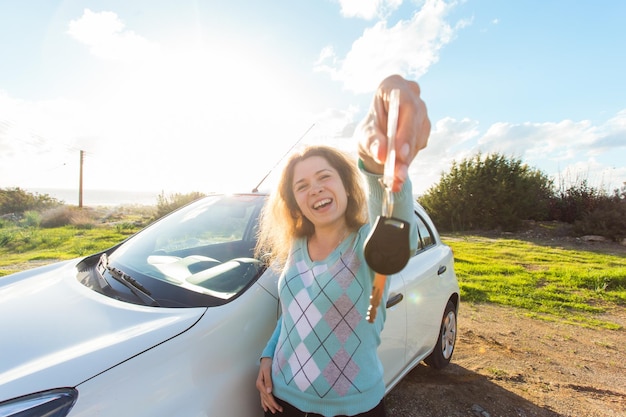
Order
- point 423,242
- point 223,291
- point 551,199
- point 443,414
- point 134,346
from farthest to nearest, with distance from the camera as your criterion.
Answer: point 551,199, point 423,242, point 443,414, point 223,291, point 134,346

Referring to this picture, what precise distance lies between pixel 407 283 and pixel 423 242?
736mm

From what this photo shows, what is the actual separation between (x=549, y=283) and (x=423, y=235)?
5.15 meters

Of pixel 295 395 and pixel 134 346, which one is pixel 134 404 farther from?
pixel 295 395

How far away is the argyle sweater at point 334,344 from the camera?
1.30m

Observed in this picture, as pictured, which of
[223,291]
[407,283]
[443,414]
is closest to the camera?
[223,291]

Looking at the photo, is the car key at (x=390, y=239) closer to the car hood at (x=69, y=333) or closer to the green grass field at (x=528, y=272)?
the car hood at (x=69, y=333)

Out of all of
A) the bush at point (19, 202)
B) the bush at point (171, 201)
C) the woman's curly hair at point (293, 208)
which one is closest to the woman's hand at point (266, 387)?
the woman's curly hair at point (293, 208)

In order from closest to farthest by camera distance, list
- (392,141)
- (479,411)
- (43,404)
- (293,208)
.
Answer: (392,141) → (43,404) → (293,208) → (479,411)

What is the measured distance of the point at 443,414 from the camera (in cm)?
262

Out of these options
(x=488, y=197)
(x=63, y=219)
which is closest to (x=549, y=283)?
(x=488, y=197)

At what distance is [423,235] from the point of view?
3.14m

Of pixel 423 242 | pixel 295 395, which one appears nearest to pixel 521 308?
pixel 423 242

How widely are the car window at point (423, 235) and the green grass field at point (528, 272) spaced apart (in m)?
3.00

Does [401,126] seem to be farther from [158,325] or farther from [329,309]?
[158,325]
